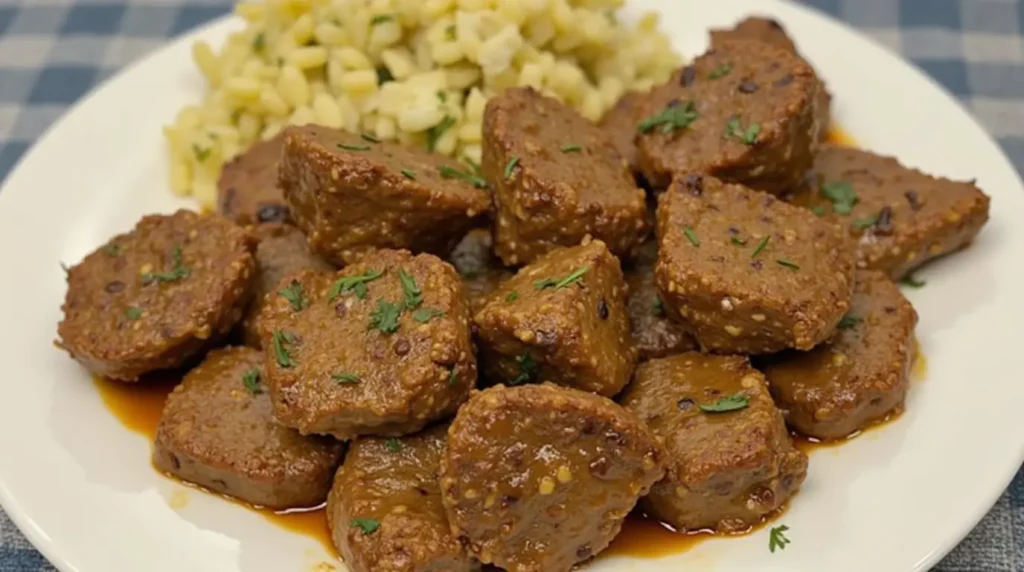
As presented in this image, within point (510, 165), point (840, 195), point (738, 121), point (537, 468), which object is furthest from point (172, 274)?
point (840, 195)

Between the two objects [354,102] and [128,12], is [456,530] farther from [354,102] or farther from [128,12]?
[128,12]

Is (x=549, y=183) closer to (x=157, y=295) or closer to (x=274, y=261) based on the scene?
(x=274, y=261)

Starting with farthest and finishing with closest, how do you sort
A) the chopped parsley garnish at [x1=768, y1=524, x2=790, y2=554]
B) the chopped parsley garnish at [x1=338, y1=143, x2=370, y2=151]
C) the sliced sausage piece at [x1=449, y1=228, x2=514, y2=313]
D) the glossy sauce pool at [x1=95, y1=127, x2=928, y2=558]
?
1. the sliced sausage piece at [x1=449, y1=228, x2=514, y2=313]
2. the chopped parsley garnish at [x1=338, y1=143, x2=370, y2=151]
3. the glossy sauce pool at [x1=95, y1=127, x2=928, y2=558]
4. the chopped parsley garnish at [x1=768, y1=524, x2=790, y2=554]

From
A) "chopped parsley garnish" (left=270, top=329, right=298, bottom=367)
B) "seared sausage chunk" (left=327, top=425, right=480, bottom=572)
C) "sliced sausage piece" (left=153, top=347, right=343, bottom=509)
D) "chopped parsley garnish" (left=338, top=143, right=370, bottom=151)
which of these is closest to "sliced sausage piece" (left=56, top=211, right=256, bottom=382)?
"sliced sausage piece" (left=153, top=347, right=343, bottom=509)

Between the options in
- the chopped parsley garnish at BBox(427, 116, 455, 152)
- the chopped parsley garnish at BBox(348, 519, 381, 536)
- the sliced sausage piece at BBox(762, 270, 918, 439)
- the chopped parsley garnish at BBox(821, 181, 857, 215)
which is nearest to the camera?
the chopped parsley garnish at BBox(348, 519, 381, 536)

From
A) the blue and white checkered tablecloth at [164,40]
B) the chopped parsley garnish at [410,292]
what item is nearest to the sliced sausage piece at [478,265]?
the chopped parsley garnish at [410,292]

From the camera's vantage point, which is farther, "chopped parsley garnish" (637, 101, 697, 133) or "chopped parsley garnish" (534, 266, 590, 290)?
"chopped parsley garnish" (637, 101, 697, 133)

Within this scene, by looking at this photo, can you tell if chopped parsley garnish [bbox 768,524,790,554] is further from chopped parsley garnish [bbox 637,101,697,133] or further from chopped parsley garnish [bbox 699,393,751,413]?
chopped parsley garnish [bbox 637,101,697,133]
